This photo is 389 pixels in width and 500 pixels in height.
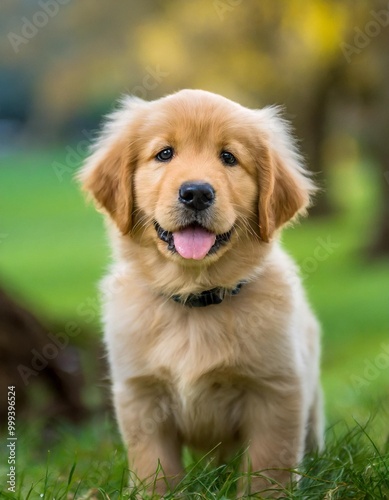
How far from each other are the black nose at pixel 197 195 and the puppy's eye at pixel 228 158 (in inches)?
9.1

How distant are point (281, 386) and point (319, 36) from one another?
694cm

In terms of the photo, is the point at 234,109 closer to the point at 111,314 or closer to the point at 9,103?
the point at 111,314

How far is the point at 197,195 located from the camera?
Answer: 305 centimetres

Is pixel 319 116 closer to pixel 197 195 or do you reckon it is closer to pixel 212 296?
pixel 212 296

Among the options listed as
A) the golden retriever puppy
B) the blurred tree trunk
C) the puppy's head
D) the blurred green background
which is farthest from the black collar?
the blurred tree trunk

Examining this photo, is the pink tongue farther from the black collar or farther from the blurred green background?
the blurred green background

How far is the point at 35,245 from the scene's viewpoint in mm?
16109

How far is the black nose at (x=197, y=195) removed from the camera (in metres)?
3.05

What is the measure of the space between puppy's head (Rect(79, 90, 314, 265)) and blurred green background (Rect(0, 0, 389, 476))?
7.45 ft

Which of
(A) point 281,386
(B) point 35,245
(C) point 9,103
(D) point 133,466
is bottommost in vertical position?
(B) point 35,245

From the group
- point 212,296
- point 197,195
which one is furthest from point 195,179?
point 212,296

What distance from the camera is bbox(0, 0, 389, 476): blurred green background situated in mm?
8734

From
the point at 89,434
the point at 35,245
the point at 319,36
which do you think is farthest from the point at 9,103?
the point at 89,434

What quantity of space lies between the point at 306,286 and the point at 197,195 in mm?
5060
